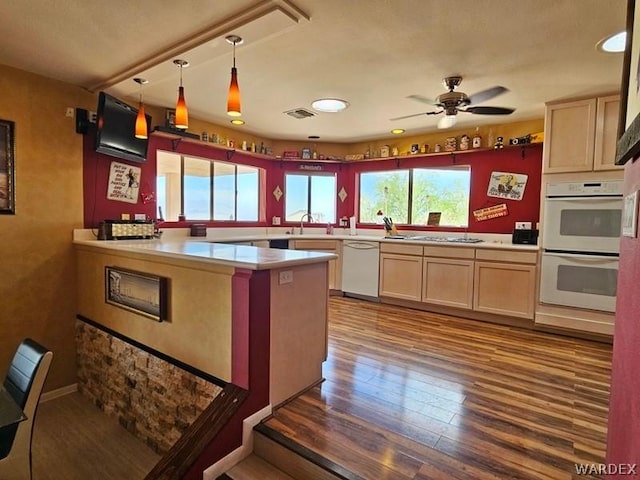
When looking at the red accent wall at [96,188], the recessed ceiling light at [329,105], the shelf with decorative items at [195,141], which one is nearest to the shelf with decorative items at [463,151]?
the recessed ceiling light at [329,105]

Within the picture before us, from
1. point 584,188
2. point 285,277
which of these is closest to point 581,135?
point 584,188

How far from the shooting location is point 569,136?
339cm

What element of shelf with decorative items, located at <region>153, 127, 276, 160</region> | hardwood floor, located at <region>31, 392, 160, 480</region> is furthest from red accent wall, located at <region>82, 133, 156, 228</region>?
hardwood floor, located at <region>31, 392, 160, 480</region>

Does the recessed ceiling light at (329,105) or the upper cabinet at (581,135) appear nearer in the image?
the upper cabinet at (581,135)

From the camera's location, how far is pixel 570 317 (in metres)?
3.44

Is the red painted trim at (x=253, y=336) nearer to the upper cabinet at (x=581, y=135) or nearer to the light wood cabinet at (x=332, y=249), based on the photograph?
the light wood cabinet at (x=332, y=249)

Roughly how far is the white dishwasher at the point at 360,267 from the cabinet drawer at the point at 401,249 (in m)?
0.09

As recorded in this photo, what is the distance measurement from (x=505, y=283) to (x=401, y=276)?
1196 millimetres

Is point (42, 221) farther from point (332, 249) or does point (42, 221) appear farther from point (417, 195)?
point (417, 195)

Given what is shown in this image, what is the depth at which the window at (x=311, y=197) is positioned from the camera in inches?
223

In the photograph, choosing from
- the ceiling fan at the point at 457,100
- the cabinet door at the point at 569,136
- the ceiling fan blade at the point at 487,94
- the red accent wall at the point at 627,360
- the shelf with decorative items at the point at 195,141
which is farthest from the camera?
→ the shelf with decorative items at the point at 195,141

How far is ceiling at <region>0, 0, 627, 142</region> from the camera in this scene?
1.92m

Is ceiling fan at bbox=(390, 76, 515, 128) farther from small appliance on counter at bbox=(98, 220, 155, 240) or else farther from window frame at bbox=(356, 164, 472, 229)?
small appliance on counter at bbox=(98, 220, 155, 240)

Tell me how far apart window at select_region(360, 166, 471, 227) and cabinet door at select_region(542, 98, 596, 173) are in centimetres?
122
